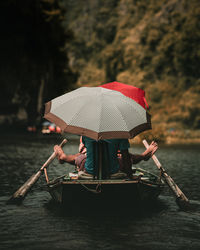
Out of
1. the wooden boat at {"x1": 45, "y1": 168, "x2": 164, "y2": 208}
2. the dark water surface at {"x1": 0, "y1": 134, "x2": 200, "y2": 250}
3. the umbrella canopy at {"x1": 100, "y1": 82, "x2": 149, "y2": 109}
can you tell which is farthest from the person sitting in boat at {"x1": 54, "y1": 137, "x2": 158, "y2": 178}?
the umbrella canopy at {"x1": 100, "y1": 82, "x2": 149, "y2": 109}

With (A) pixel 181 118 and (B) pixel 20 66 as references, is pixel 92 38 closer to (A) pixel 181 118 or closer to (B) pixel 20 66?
(A) pixel 181 118

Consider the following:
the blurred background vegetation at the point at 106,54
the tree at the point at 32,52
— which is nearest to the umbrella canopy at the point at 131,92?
the blurred background vegetation at the point at 106,54

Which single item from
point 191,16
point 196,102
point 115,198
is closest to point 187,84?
point 196,102

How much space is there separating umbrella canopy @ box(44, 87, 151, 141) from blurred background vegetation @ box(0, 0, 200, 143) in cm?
2765

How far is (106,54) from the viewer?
9925 centimetres

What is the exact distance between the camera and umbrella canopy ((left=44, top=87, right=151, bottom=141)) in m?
8.50

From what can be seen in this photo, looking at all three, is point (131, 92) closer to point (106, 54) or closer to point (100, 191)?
point (100, 191)

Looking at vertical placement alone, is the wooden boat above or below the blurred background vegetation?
below

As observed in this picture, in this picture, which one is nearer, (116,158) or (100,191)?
(100,191)

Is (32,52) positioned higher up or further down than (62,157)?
higher up

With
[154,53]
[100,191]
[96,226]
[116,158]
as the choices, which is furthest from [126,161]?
[154,53]

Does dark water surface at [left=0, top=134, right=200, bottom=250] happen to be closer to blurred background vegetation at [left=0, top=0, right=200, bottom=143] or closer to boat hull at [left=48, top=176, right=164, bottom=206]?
boat hull at [left=48, top=176, right=164, bottom=206]

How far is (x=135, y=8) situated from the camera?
339 ft

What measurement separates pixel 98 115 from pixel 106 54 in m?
91.9
